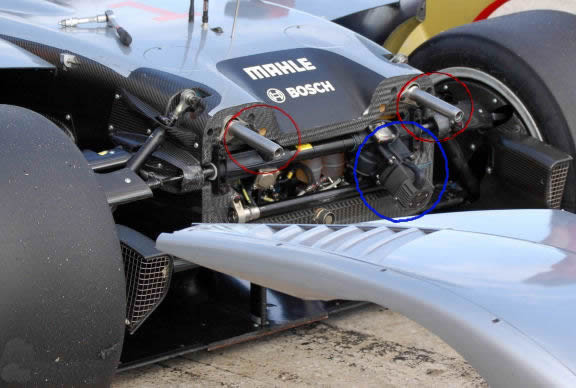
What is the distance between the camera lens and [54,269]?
2.23 meters

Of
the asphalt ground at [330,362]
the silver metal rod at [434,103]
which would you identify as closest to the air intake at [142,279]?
the asphalt ground at [330,362]

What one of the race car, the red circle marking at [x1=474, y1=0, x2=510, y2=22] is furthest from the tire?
the red circle marking at [x1=474, y1=0, x2=510, y2=22]

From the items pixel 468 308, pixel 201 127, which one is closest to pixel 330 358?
pixel 201 127

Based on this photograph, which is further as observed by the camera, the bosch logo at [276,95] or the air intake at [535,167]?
the air intake at [535,167]

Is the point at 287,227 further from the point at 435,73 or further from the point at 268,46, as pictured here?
the point at 435,73

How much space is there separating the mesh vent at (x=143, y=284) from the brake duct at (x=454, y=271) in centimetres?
75

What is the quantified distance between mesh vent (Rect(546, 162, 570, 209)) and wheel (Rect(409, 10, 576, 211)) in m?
0.03

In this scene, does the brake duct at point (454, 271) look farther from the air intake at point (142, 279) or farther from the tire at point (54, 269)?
the air intake at point (142, 279)

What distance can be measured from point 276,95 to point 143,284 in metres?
0.90

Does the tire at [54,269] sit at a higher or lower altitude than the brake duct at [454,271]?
lower

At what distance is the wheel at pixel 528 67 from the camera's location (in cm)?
366

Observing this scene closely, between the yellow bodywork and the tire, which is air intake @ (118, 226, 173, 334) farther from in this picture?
the yellow bodywork

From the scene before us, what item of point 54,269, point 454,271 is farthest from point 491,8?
point 454,271

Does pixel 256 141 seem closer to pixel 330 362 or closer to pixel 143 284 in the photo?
pixel 143 284
